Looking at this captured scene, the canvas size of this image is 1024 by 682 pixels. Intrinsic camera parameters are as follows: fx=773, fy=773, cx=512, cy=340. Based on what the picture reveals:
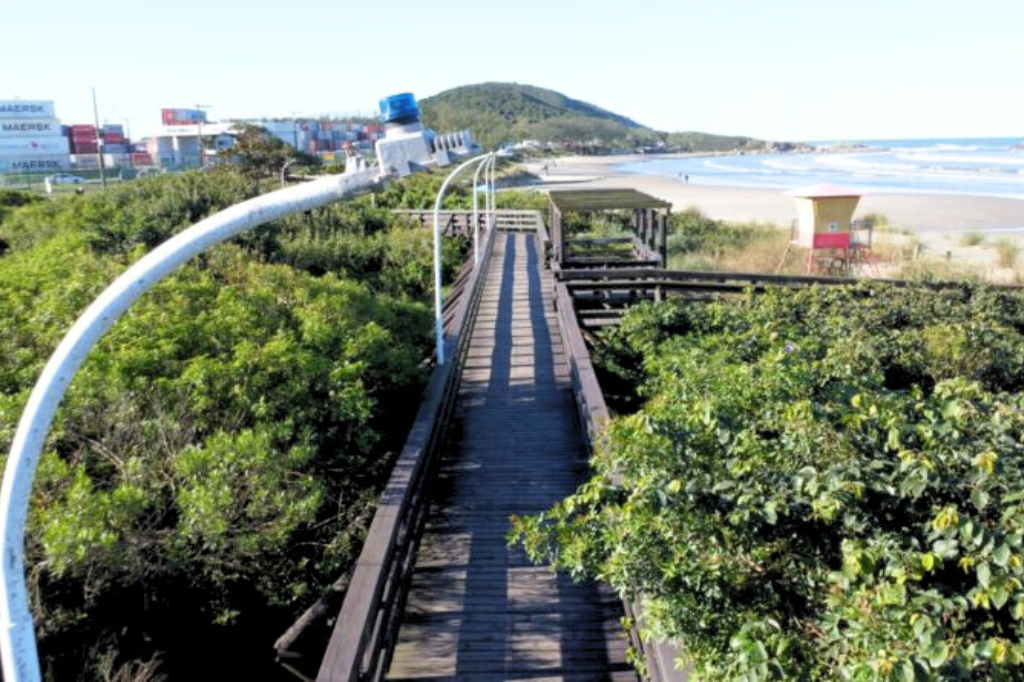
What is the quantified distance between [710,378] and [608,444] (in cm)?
210

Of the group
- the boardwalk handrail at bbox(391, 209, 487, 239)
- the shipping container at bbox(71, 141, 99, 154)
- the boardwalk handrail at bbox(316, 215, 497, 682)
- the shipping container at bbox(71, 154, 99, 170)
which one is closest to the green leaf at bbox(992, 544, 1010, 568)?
the boardwalk handrail at bbox(316, 215, 497, 682)

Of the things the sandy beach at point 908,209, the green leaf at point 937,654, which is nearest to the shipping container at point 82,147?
the sandy beach at point 908,209

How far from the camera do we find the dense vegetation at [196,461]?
505cm

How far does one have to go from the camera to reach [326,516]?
7031 millimetres

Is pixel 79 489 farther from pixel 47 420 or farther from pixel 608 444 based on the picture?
pixel 608 444

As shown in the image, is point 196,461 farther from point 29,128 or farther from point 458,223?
point 29,128

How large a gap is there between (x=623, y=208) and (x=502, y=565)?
12.8 meters

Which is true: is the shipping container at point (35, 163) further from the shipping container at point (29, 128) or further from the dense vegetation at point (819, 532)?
the dense vegetation at point (819, 532)

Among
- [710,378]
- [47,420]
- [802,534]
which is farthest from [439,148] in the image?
[710,378]

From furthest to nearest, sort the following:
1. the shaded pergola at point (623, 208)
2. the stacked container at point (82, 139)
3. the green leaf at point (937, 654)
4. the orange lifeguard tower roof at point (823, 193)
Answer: the stacked container at point (82, 139) → the orange lifeguard tower roof at point (823, 193) → the shaded pergola at point (623, 208) → the green leaf at point (937, 654)

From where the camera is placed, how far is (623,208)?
17672mm

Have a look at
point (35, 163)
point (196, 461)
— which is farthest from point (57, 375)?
point (35, 163)

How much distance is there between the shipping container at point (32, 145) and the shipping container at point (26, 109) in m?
6.91

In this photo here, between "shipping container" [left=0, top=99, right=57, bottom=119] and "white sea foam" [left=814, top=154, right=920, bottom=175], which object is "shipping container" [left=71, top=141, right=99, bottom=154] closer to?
"shipping container" [left=0, top=99, right=57, bottom=119]
